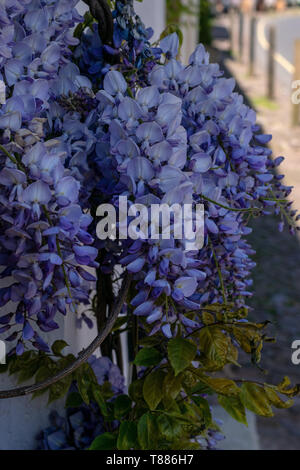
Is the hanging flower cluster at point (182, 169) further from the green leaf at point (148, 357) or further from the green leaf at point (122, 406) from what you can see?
the green leaf at point (122, 406)

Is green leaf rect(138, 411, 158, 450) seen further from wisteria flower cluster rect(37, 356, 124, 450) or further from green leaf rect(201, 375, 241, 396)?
wisteria flower cluster rect(37, 356, 124, 450)

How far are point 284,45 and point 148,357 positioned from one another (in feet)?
51.5

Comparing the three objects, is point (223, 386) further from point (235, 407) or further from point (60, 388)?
point (60, 388)

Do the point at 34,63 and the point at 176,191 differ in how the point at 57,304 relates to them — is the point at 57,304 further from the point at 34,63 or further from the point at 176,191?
the point at 34,63

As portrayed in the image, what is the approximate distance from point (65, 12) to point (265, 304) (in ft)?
11.2

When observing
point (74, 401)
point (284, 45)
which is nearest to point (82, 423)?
point (74, 401)

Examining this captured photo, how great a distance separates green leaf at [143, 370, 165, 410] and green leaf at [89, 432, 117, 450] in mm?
173

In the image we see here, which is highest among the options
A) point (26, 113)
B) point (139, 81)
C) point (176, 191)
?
point (139, 81)

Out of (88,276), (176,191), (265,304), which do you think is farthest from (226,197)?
(265,304)

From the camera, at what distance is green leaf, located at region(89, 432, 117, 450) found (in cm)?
131

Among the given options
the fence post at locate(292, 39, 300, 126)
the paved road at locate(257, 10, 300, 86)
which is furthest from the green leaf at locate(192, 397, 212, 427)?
the paved road at locate(257, 10, 300, 86)

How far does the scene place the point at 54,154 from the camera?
37.7 inches

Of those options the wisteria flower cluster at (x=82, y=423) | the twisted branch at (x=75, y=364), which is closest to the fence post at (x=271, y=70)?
the wisteria flower cluster at (x=82, y=423)

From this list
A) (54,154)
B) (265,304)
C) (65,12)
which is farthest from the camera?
(265,304)
